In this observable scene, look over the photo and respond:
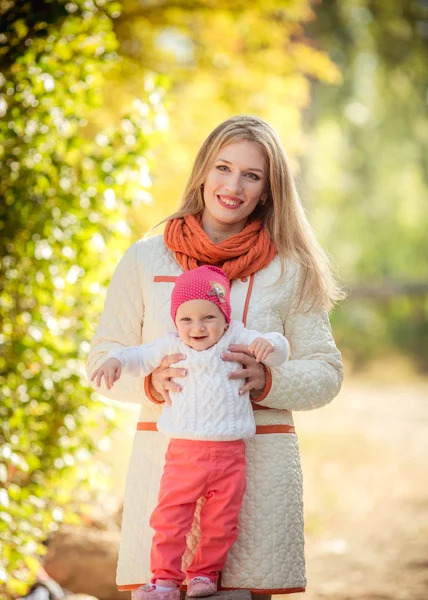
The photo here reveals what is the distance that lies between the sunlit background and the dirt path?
2 cm

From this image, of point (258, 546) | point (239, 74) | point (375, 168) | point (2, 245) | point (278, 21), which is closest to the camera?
point (258, 546)

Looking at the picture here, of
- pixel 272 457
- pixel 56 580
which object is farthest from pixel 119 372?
pixel 56 580

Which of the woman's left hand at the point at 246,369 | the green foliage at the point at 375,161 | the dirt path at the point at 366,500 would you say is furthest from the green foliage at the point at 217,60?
the woman's left hand at the point at 246,369

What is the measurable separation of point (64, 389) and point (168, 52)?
357 centimetres

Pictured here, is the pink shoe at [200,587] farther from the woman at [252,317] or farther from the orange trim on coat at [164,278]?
the orange trim on coat at [164,278]

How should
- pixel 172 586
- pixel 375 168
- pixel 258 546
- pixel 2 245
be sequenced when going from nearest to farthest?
pixel 172 586
pixel 258 546
pixel 2 245
pixel 375 168

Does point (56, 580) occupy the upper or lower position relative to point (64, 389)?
lower

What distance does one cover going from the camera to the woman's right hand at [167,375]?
244cm

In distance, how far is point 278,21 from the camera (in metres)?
7.43

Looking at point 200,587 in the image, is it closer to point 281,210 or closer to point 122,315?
point 122,315

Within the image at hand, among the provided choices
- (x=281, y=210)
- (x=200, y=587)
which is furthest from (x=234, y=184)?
(x=200, y=587)

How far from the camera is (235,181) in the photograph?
2.67 m

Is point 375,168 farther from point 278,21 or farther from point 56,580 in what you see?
point 56,580

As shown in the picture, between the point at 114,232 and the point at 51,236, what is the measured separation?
308mm
